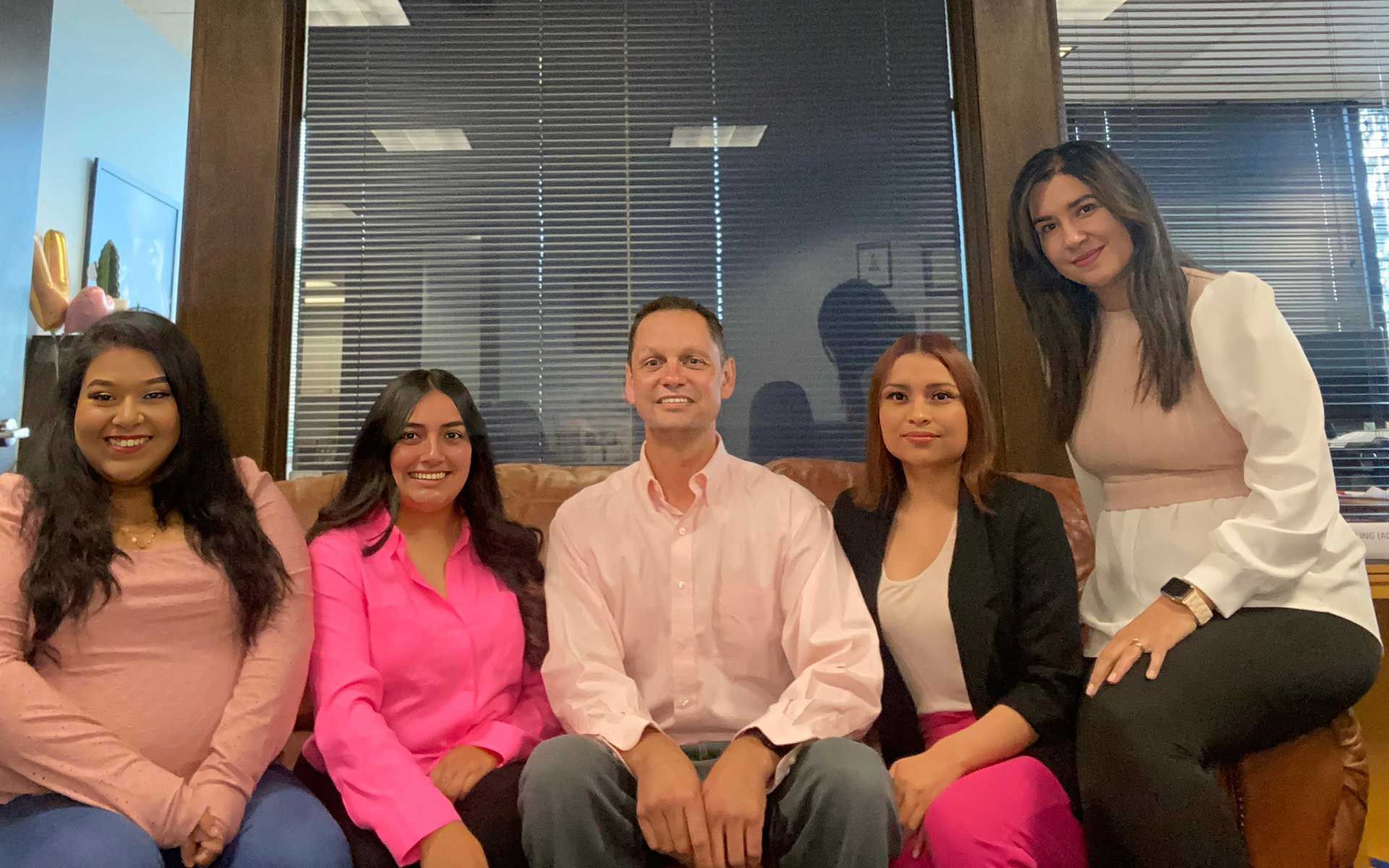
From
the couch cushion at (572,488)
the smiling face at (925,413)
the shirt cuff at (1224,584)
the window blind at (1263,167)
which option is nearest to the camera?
the shirt cuff at (1224,584)

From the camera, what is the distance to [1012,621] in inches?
64.6

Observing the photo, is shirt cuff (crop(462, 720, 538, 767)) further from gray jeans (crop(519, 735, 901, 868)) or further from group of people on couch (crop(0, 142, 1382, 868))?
gray jeans (crop(519, 735, 901, 868))

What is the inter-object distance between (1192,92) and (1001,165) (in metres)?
0.71

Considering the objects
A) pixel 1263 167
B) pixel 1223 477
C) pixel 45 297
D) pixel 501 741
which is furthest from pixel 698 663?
pixel 45 297

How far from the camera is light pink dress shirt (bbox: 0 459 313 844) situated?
136 cm

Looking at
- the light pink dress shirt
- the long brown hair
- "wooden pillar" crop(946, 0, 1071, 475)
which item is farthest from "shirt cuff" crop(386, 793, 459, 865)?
"wooden pillar" crop(946, 0, 1071, 475)

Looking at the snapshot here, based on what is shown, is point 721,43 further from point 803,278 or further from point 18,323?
point 18,323

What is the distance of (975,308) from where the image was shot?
2.63 m

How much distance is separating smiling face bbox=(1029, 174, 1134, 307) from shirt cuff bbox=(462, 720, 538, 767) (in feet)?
4.57

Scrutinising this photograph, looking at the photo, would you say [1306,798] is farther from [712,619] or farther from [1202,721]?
[712,619]

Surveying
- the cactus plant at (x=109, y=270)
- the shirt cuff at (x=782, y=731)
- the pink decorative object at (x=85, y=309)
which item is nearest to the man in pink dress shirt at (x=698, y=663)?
the shirt cuff at (x=782, y=731)

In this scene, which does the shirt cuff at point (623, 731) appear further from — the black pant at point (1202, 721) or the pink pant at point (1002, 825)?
the black pant at point (1202, 721)

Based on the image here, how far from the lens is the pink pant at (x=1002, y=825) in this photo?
133 cm

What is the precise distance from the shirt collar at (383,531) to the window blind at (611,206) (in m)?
0.80
